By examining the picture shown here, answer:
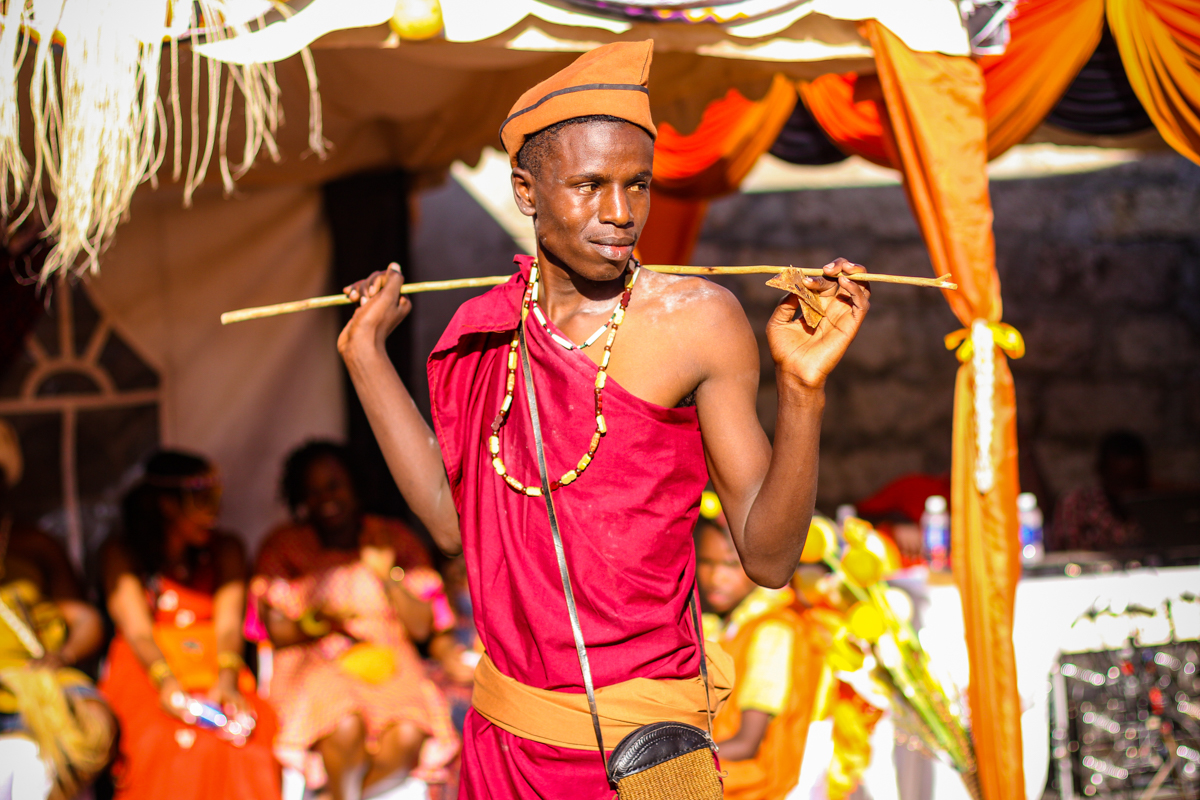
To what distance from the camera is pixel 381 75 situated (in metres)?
3.99

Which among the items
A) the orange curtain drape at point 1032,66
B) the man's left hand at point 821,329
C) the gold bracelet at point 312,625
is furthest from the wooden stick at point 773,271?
the gold bracelet at point 312,625

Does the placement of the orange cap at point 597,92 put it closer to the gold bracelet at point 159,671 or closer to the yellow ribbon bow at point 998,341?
the yellow ribbon bow at point 998,341

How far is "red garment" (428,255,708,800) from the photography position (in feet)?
4.95

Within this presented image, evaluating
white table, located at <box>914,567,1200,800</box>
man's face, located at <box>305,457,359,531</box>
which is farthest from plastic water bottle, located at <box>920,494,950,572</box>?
man's face, located at <box>305,457,359,531</box>

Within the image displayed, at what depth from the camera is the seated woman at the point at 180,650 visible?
3742mm

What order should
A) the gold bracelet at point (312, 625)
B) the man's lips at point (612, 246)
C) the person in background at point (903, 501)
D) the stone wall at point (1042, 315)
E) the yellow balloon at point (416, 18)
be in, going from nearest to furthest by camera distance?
the man's lips at point (612, 246)
the yellow balloon at point (416, 18)
the gold bracelet at point (312, 625)
the person in background at point (903, 501)
the stone wall at point (1042, 315)

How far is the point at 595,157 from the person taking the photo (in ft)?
4.87

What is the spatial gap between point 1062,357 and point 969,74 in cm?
452

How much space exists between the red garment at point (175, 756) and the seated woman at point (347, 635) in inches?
5.4

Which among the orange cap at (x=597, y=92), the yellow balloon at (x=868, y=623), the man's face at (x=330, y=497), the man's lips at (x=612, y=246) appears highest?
the orange cap at (x=597, y=92)

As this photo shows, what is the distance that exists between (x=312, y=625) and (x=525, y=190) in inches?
112

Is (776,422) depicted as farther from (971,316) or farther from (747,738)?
(747,738)

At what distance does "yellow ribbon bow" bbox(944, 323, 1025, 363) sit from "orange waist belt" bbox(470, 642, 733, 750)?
1.60m

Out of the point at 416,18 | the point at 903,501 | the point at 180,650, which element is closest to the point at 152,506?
the point at 180,650
